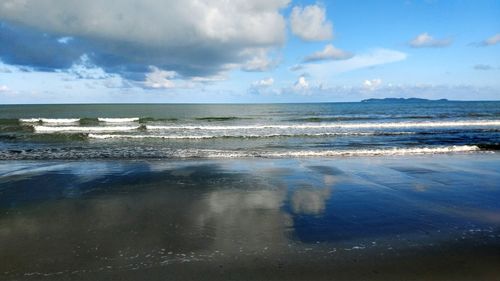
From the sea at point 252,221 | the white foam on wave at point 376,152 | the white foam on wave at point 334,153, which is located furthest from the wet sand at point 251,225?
the white foam on wave at point 376,152

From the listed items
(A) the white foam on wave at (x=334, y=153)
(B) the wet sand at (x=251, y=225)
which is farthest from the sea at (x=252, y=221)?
(A) the white foam on wave at (x=334, y=153)

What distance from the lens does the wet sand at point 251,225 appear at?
479 cm

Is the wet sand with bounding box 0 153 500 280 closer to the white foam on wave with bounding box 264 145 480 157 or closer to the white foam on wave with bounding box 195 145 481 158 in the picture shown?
the white foam on wave with bounding box 195 145 481 158

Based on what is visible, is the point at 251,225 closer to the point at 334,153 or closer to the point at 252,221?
the point at 252,221

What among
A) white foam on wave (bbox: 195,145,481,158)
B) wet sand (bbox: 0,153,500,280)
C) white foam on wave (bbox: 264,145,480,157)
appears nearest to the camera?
wet sand (bbox: 0,153,500,280)

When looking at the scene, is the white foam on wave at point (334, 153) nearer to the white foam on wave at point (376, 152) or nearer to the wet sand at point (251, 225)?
the white foam on wave at point (376, 152)

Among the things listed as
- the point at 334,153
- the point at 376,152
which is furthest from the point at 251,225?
the point at 376,152

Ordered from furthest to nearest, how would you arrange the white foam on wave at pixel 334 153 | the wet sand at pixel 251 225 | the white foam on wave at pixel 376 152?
the white foam on wave at pixel 376 152
the white foam on wave at pixel 334 153
the wet sand at pixel 251 225

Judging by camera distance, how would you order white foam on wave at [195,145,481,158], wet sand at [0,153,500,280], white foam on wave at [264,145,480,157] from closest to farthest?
wet sand at [0,153,500,280] < white foam on wave at [195,145,481,158] < white foam on wave at [264,145,480,157]

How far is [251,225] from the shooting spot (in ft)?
21.4

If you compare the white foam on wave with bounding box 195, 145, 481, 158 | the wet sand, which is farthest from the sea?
the white foam on wave with bounding box 195, 145, 481, 158

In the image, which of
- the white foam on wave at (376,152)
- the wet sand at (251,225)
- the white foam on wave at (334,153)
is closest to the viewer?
the wet sand at (251,225)

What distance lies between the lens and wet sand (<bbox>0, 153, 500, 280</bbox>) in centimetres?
479

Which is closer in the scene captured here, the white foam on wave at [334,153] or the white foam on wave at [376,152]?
the white foam on wave at [334,153]
